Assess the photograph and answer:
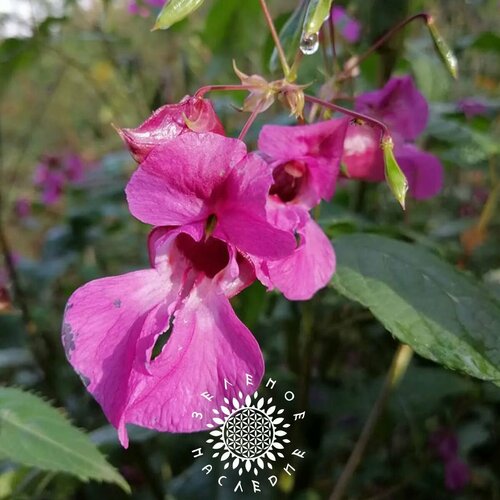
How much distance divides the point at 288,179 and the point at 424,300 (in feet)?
0.47

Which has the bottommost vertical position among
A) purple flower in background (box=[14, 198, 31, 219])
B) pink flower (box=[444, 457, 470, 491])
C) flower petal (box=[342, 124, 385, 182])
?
pink flower (box=[444, 457, 470, 491])

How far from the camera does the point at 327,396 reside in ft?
3.54

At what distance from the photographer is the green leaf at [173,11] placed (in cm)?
45

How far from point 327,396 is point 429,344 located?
23.1 inches

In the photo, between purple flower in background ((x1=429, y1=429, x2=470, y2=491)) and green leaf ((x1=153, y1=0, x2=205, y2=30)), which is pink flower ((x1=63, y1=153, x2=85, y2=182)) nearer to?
purple flower in background ((x1=429, y1=429, x2=470, y2=491))

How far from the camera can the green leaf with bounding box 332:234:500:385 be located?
51 centimetres

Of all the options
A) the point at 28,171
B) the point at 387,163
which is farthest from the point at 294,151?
the point at 28,171

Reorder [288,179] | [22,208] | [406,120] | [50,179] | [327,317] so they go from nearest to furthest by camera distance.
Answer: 1. [288,179]
2. [406,120]
3. [327,317]
4. [50,179]
5. [22,208]

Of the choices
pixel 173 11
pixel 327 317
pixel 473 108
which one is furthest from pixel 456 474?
pixel 173 11

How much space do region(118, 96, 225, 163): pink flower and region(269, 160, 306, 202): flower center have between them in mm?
82

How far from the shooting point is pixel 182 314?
18.2 inches

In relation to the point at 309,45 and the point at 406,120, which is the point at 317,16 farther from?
the point at 406,120

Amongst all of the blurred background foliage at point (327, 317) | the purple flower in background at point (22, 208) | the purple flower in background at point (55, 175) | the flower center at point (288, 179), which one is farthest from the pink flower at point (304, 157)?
the purple flower in background at point (22, 208)

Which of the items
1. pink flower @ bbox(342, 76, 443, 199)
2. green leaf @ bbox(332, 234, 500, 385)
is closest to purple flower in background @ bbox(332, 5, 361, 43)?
pink flower @ bbox(342, 76, 443, 199)
